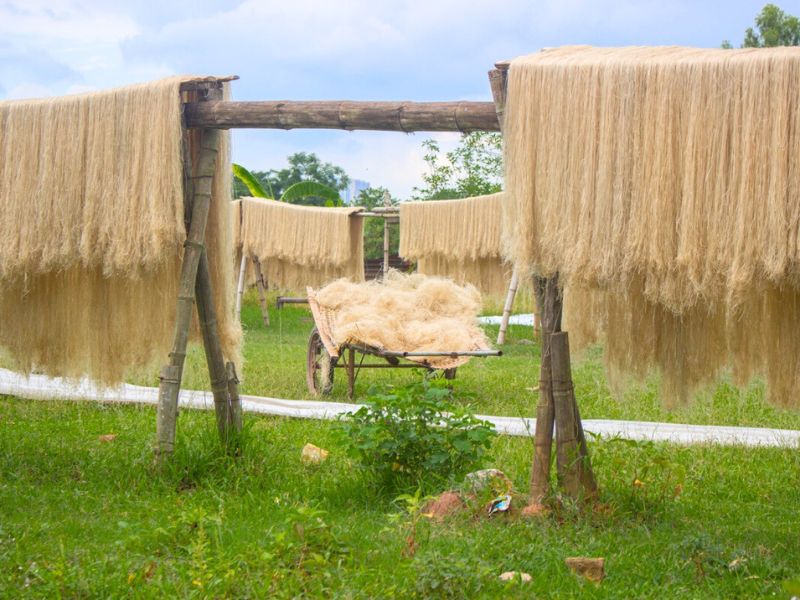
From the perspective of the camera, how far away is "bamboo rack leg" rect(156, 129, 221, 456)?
16.8 ft

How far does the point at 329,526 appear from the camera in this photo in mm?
3637

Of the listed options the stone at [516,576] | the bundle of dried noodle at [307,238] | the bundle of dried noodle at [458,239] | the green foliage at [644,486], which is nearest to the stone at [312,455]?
the green foliage at [644,486]

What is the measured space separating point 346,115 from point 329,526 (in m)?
2.20

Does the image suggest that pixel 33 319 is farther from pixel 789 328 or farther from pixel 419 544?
pixel 789 328

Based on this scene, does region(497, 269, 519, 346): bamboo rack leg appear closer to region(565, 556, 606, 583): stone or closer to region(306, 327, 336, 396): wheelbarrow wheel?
region(306, 327, 336, 396): wheelbarrow wheel

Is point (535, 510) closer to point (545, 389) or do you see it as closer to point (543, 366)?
point (545, 389)

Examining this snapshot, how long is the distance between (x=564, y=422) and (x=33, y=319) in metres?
3.15

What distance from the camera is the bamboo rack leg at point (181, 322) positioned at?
5.12 metres

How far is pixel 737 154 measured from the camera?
3873mm

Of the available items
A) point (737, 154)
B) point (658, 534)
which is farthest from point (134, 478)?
point (737, 154)

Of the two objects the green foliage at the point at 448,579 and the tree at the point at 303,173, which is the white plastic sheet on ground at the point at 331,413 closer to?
the green foliage at the point at 448,579

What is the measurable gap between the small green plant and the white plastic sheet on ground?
2.33 feet

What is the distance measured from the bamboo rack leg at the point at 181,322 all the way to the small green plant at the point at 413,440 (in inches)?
37.6

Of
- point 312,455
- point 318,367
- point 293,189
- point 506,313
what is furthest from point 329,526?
point 293,189
